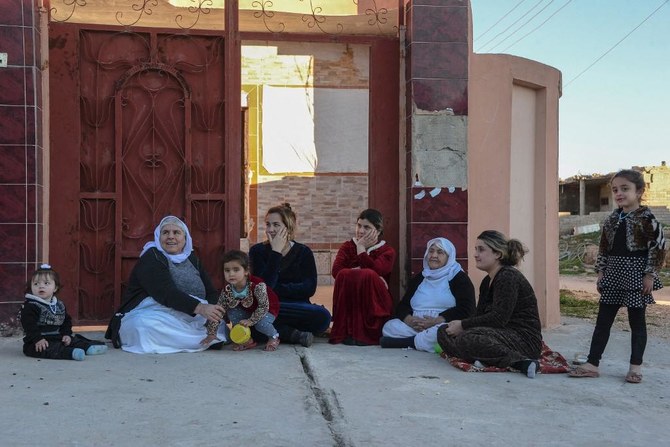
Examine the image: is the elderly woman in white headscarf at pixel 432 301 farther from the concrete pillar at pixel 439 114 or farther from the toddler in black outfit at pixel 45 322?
the toddler in black outfit at pixel 45 322

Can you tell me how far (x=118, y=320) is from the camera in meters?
4.97

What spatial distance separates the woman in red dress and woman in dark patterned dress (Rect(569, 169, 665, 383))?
151 centimetres

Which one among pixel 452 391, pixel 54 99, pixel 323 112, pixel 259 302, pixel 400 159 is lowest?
A: pixel 452 391

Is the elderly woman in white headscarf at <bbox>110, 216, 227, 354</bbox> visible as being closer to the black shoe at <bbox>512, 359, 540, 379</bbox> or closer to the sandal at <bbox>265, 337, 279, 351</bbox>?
the sandal at <bbox>265, 337, 279, 351</bbox>

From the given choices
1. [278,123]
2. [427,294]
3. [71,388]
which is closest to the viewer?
[71,388]

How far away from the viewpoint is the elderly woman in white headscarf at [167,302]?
4.79 m

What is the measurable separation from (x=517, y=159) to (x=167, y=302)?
11.1 ft

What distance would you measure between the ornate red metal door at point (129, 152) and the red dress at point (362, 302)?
109 centimetres

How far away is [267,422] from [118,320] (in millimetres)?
2202

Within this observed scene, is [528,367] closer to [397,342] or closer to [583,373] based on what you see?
[583,373]

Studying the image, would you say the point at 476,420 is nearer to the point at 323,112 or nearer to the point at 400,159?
the point at 400,159

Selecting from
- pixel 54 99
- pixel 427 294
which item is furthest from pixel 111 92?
pixel 427 294

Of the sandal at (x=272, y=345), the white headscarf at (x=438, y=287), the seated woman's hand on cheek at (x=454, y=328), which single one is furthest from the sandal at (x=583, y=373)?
the sandal at (x=272, y=345)

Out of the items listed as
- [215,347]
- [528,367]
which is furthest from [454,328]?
[215,347]
